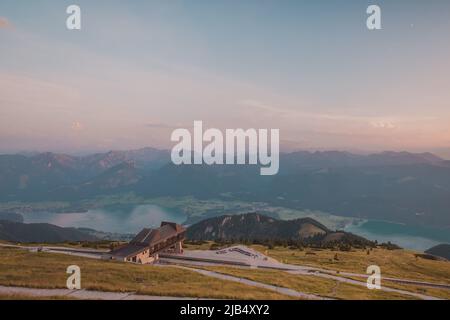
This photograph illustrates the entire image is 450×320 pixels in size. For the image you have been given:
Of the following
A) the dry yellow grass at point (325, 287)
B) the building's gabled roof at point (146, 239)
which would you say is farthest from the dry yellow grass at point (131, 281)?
the building's gabled roof at point (146, 239)

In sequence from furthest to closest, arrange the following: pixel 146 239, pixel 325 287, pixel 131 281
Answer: pixel 146 239 → pixel 325 287 → pixel 131 281

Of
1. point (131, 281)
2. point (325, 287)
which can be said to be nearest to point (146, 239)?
point (131, 281)

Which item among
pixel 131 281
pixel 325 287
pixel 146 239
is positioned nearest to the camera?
pixel 131 281

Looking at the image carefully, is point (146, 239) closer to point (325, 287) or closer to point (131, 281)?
A: point (131, 281)

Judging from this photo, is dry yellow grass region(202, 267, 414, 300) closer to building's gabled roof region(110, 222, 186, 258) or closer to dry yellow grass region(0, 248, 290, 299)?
dry yellow grass region(0, 248, 290, 299)

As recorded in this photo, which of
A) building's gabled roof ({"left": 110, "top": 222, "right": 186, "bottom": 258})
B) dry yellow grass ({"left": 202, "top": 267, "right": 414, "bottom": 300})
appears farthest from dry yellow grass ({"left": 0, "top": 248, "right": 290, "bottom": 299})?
building's gabled roof ({"left": 110, "top": 222, "right": 186, "bottom": 258})

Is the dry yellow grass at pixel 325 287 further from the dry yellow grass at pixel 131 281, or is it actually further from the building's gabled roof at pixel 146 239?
the building's gabled roof at pixel 146 239

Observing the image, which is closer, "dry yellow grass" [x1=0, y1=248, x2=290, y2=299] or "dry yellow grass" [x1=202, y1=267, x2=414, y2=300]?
"dry yellow grass" [x1=0, y1=248, x2=290, y2=299]

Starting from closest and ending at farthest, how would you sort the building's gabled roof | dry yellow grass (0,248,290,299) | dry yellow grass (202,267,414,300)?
dry yellow grass (0,248,290,299)
dry yellow grass (202,267,414,300)
the building's gabled roof
